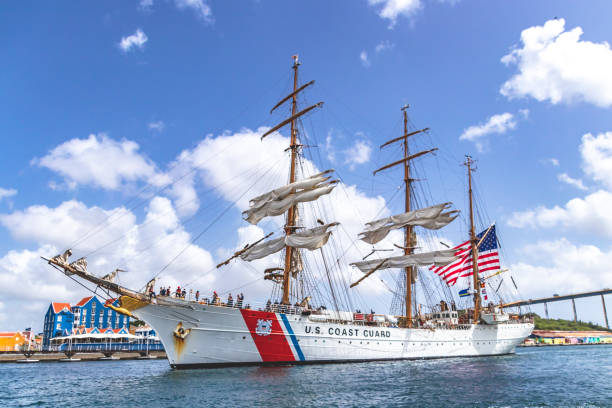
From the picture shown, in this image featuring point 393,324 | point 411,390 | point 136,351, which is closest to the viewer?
point 411,390

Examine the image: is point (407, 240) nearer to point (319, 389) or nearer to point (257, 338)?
point (257, 338)

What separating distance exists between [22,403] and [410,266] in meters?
34.8

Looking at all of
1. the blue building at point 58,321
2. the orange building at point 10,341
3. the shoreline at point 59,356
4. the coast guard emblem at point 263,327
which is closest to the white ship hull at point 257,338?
the coast guard emblem at point 263,327

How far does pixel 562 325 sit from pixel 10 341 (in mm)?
139395

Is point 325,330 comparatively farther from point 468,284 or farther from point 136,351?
point 136,351

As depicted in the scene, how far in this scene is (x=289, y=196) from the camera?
36750 millimetres

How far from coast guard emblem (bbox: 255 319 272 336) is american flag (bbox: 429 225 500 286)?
22316 mm

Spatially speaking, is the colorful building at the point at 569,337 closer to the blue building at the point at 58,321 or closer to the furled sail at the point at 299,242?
the furled sail at the point at 299,242

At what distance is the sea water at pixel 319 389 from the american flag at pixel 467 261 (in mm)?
16716

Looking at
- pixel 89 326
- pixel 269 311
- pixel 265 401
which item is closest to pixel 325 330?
pixel 269 311

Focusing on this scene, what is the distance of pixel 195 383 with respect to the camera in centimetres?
2177

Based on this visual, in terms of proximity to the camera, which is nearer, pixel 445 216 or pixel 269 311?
pixel 269 311

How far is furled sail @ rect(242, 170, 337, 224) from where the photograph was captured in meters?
36.7

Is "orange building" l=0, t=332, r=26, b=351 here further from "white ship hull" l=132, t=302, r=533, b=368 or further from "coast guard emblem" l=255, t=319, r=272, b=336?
"coast guard emblem" l=255, t=319, r=272, b=336
